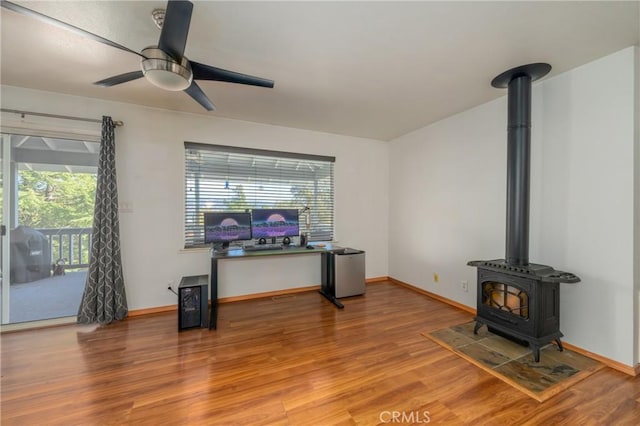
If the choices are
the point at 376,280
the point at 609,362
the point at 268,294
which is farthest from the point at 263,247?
the point at 609,362

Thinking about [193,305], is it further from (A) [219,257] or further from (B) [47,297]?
(B) [47,297]

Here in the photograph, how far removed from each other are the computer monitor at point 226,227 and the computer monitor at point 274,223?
0.11 m

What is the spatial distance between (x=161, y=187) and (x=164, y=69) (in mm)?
Answer: 1984

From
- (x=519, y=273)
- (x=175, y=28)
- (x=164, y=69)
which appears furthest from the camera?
(x=519, y=273)

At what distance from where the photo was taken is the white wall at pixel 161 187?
10.0 feet

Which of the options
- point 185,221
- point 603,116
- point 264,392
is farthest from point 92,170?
point 603,116

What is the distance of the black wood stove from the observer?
2.13 meters

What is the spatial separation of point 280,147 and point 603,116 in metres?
3.45

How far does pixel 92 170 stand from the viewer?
9.95ft

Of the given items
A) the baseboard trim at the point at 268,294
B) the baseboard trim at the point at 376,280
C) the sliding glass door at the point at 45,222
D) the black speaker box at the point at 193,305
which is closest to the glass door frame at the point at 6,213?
the sliding glass door at the point at 45,222

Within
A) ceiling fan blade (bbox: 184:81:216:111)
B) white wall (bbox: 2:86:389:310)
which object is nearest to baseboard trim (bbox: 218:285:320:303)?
white wall (bbox: 2:86:389:310)

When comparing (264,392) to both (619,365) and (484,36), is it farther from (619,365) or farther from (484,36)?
(484,36)

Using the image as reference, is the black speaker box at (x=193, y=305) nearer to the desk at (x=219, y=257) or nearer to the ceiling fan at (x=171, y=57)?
the desk at (x=219, y=257)

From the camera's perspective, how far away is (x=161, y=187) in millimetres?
3260
